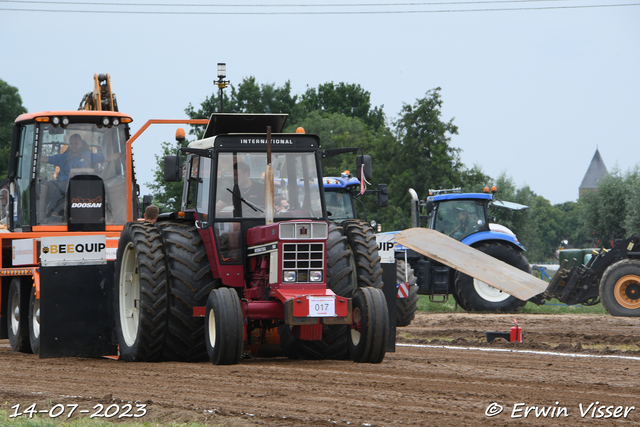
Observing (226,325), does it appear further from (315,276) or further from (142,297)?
(142,297)

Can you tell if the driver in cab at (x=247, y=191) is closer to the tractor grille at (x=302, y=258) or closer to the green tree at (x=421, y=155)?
the tractor grille at (x=302, y=258)

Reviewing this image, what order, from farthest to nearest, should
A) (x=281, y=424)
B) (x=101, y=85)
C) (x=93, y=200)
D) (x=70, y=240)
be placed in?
(x=101, y=85) → (x=93, y=200) → (x=70, y=240) → (x=281, y=424)

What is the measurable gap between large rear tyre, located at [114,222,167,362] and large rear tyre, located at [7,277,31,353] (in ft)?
7.54

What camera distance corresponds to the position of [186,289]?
935 centimetres

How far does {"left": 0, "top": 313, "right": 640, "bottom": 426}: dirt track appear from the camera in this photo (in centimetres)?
601

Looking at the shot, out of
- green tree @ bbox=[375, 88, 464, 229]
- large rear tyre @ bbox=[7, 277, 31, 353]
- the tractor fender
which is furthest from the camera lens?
green tree @ bbox=[375, 88, 464, 229]

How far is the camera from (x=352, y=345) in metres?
9.20

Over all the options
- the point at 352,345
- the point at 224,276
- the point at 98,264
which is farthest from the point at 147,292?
the point at 352,345

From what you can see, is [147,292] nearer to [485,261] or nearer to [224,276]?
[224,276]

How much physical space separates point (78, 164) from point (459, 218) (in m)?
9.56

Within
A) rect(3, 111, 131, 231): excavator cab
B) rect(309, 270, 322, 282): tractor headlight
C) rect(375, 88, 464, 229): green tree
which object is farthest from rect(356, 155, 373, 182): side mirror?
rect(375, 88, 464, 229): green tree

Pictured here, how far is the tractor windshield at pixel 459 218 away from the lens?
779 inches

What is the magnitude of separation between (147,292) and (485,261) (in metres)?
9.70

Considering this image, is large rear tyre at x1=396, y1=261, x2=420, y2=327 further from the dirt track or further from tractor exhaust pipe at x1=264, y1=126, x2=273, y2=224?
tractor exhaust pipe at x1=264, y1=126, x2=273, y2=224
